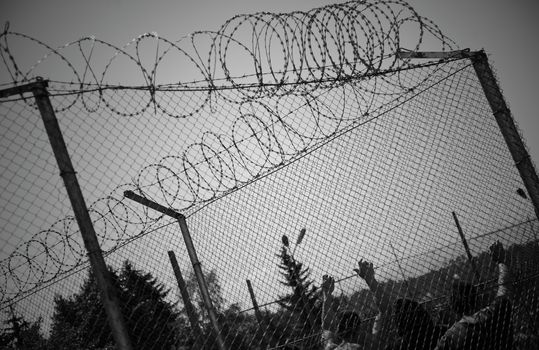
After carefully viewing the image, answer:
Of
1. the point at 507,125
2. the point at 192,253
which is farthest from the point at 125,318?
the point at 507,125

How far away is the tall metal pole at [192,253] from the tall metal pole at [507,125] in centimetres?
395

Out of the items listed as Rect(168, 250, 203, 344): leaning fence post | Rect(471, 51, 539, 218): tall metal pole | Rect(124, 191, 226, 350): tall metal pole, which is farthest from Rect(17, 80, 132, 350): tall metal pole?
Rect(471, 51, 539, 218): tall metal pole

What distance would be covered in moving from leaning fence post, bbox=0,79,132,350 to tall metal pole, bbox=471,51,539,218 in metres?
4.48

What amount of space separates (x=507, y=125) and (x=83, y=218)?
4.59m

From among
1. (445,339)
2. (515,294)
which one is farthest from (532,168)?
(445,339)

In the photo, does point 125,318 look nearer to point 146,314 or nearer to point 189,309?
point 146,314

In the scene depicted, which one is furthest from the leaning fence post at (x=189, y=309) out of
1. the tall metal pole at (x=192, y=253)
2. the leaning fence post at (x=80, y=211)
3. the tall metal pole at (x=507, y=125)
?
the tall metal pole at (x=507, y=125)

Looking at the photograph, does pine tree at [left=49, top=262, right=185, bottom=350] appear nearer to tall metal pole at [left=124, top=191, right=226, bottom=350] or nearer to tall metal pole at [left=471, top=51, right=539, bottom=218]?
tall metal pole at [left=124, top=191, right=226, bottom=350]

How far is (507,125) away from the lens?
4.09 m

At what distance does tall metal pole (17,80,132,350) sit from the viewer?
1982mm

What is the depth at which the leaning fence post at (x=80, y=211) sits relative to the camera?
1984mm

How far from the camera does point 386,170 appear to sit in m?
4.01

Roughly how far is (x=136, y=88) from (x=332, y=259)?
274 centimetres

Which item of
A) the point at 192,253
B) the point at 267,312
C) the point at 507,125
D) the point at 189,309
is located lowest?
the point at 267,312
